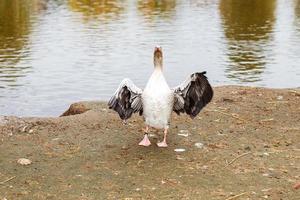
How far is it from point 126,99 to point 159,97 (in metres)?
0.59

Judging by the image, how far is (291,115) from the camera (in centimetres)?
1067

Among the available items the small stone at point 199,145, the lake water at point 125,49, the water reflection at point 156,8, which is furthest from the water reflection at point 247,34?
the small stone at point 199,145

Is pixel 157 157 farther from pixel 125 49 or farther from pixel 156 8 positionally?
pixel 156 8

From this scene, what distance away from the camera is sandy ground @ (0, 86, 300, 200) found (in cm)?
712

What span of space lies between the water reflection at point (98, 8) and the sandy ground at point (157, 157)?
27.9 metres

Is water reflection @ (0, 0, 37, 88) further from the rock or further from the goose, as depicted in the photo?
the goose

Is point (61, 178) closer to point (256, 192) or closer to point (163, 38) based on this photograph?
point (256, 192)

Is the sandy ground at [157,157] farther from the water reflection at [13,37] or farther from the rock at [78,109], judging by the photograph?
the water reflection at [13,37]

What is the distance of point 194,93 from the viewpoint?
8414 millimetres

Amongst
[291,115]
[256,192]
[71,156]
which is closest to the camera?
[256,192]

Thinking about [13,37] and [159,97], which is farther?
[13,37]

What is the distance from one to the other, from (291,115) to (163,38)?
17364mm

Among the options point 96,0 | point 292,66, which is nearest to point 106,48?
point 292,66

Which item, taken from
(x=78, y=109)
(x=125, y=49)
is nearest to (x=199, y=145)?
(x=78, y=109)
